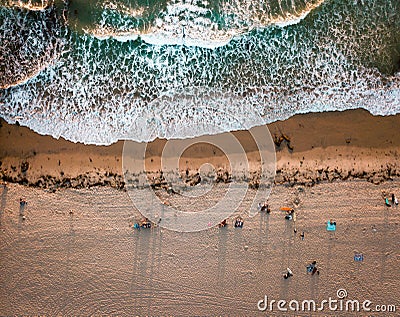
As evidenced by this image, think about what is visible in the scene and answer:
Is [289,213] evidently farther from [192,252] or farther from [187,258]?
[187,258]

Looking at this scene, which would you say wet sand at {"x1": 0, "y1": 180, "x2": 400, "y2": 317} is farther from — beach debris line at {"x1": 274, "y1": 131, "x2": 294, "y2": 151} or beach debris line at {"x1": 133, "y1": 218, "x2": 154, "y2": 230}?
beach debris line at {"x1": 274, "y1": 131, "x2": 294, "y2": 151}

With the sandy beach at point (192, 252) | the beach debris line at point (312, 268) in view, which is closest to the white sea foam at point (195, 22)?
the sandy beach at point (192, 252)

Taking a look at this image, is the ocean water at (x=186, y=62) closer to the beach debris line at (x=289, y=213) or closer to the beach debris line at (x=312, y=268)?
the beach debris line at (x=289, y=213)

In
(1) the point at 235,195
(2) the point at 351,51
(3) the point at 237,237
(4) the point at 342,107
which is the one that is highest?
(2) the point at 351,51

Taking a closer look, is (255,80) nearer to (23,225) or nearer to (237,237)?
(237,237)

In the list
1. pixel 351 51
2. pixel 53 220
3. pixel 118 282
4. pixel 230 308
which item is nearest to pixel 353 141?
pixel 351 51

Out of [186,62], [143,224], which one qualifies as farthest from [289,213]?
[186,62]

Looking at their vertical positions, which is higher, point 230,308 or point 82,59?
point 82,59
